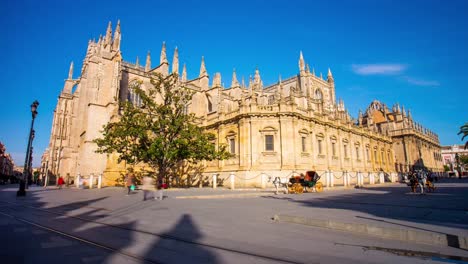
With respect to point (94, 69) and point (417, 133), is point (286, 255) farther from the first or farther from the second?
point (417, 133)

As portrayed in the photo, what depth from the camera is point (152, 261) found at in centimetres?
382

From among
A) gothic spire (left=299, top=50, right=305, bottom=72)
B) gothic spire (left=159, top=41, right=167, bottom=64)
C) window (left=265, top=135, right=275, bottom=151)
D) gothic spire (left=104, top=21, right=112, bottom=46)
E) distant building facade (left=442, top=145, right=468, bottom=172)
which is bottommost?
window (left=265, top=135, right=275, bottom=151)

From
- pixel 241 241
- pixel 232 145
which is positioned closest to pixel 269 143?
pixel 232 145

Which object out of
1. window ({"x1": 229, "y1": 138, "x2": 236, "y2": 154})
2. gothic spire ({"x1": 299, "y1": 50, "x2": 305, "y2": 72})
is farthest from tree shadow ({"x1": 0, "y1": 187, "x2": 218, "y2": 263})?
gothic spire ({"x1": 299, "y1": 50, "x2": 305, "y2": 72})

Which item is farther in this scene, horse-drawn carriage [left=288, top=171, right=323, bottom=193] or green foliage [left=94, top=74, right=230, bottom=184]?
green foliage [left=94, top=74, right=230, bottom=184]

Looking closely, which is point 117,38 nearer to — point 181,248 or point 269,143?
point 269,143

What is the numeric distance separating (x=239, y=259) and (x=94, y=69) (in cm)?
3759

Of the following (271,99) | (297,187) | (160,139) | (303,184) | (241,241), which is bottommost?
(241,241)

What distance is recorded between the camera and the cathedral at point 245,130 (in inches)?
993

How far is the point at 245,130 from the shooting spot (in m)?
25.8

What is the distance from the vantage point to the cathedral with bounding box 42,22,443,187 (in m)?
25.2

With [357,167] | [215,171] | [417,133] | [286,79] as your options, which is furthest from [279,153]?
[417,133]

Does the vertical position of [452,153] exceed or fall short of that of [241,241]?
it exceeds it

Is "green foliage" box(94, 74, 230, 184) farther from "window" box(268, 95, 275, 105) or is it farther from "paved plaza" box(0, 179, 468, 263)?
"window" box(268, 95, 275, 105)
